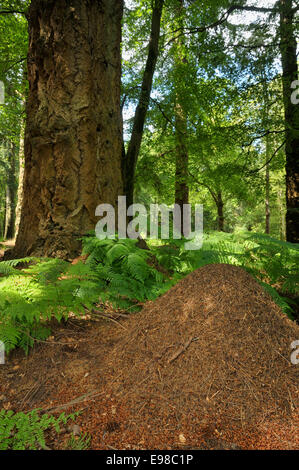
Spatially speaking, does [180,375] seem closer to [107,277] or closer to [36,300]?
[36,300]

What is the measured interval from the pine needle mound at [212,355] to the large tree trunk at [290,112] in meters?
4.27

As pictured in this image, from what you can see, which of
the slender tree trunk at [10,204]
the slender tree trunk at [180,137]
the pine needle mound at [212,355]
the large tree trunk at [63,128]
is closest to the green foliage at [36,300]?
the pine needle mound at [212,355]

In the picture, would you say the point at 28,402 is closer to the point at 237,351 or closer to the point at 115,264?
the point at 237,351

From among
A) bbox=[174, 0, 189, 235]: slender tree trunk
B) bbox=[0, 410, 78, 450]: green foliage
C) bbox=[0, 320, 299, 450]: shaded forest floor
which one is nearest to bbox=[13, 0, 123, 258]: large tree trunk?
bbox=[0, 320, 299, 450]: shaded forest floor

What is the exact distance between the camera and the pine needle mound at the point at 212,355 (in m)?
1.51

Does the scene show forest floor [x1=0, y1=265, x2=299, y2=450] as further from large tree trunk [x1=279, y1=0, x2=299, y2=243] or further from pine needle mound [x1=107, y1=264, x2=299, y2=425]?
large tree trunk [x1=279, y1=0, x2=299, y2=243]

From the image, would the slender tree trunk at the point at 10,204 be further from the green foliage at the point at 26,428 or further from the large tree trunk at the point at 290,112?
the green foliage at the point at 26,428

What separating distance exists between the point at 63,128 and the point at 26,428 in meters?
3.43

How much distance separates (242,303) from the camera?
6.34 ft
